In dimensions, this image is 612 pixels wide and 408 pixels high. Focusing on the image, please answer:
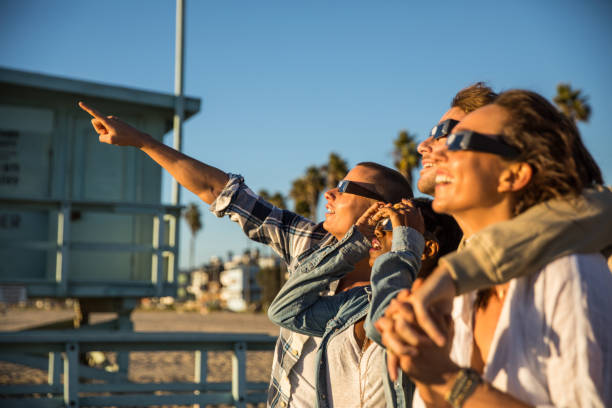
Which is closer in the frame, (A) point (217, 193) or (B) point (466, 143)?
(B) point (466, 143)

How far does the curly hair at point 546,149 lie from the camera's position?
54.4 inches

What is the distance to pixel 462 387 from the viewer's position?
1.25 m

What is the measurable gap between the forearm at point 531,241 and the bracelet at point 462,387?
199 mm

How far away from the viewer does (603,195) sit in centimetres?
139

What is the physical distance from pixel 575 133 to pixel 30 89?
31.0 ft

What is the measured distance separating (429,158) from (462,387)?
0.73 m

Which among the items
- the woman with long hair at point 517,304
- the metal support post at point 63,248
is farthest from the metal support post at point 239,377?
the metal support post at point 63,248

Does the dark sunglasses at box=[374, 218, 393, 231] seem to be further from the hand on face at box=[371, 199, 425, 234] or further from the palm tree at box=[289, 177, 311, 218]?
the palm tree at box=[289, 177, 311, 218]

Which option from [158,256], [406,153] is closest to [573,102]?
[406,153]

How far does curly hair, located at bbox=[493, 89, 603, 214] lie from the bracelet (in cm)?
43

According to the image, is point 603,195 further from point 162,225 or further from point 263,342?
A: point 162,225

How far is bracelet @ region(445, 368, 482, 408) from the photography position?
124 cm

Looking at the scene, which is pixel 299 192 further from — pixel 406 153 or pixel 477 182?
pixel 477 182

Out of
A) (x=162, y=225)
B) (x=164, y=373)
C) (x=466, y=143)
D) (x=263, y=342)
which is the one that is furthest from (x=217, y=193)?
(x=164, y=373)
